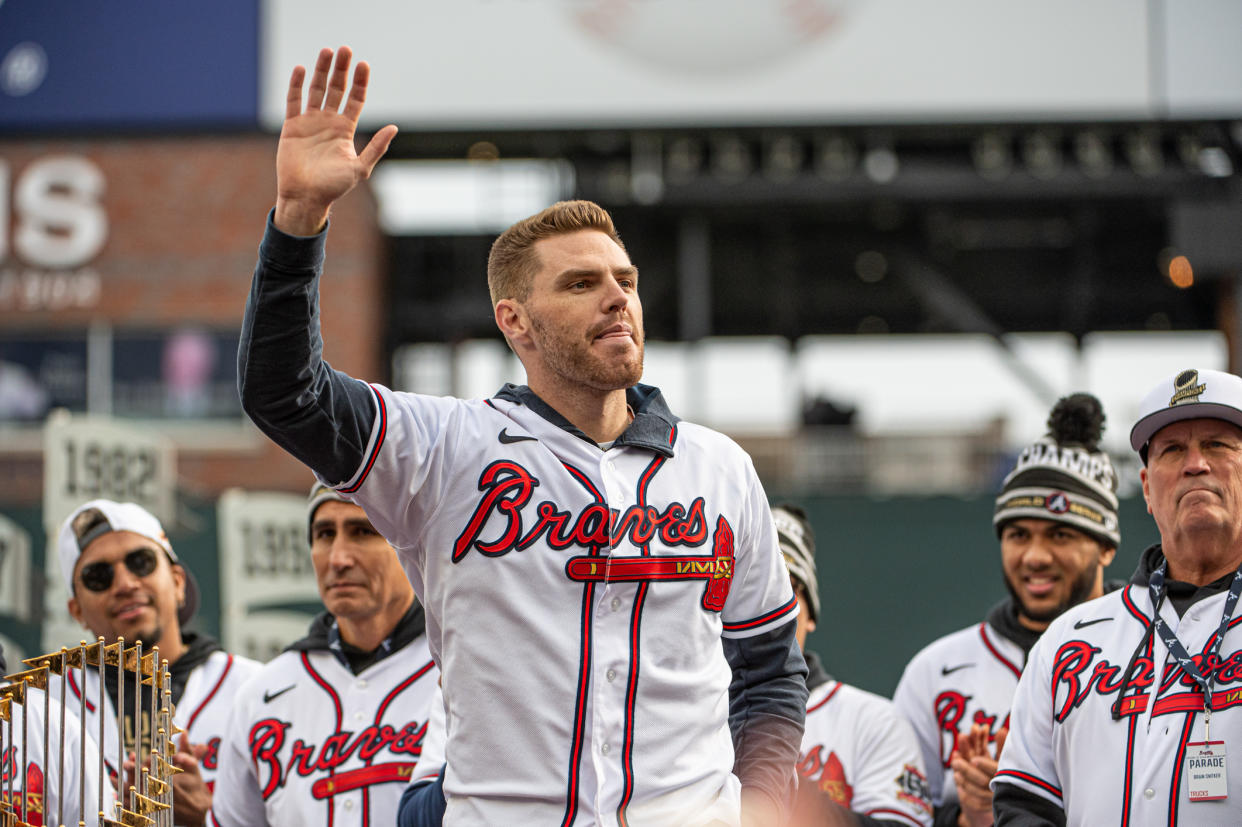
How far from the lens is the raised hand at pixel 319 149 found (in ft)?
8.32

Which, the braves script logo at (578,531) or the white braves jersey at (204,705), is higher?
the braves script logo at (578,531)

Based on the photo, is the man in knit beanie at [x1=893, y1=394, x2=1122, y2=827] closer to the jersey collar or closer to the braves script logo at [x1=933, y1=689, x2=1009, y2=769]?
the braves script logo at [x1=933, y1=689, x2=1009, y2=769]

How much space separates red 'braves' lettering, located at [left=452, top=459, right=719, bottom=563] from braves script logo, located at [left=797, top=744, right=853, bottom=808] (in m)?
2.27

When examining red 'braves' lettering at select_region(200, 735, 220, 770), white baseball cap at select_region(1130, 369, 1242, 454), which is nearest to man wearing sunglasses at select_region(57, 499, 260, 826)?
red 'braves' lettering at select_region(200, 735, 220, 770)

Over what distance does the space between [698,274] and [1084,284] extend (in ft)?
18.9

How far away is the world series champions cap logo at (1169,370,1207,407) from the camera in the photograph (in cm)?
365

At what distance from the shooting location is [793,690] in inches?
121

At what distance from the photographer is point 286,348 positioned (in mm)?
2512

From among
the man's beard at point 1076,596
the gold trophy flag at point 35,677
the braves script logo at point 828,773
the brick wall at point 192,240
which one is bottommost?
the braves script logo at point 828,773

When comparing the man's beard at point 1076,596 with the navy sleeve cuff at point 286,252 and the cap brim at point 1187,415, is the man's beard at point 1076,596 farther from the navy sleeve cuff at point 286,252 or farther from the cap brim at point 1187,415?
the navy sleeve cuff at point 286,252

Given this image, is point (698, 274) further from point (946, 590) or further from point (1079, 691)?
point (1079, 691)

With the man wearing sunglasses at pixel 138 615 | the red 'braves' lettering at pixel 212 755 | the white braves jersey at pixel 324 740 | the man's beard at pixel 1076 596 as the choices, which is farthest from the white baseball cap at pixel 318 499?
the man's beard at pixel 1076 596

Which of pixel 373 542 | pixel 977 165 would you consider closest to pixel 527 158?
pixel 977 165

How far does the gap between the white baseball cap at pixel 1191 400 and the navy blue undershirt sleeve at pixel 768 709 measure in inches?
50.7
